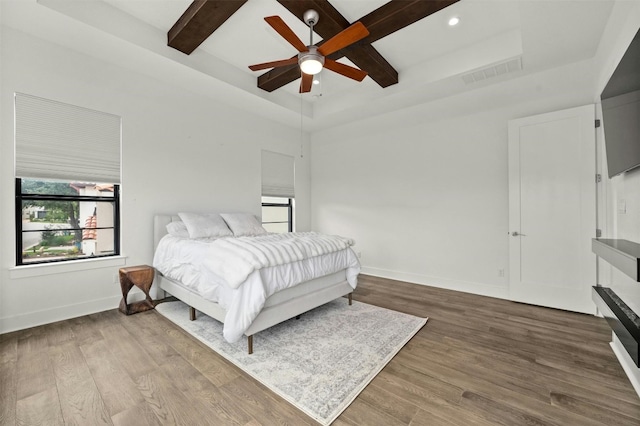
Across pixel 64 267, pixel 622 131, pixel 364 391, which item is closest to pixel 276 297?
pixel 364 391

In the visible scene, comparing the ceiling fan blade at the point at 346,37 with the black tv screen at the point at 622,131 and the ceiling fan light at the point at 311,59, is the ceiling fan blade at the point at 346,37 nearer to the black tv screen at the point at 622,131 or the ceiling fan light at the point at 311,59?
the ceiling fan light at the point at 311,59

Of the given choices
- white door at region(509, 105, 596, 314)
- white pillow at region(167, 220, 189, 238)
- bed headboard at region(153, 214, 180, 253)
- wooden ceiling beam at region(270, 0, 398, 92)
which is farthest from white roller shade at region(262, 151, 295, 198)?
white door at region(509, 105, 596, 314)

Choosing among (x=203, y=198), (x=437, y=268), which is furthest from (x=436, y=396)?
(x=203, y=198)

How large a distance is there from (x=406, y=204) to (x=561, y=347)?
9.22ft

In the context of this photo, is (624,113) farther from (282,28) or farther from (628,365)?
(282,28)

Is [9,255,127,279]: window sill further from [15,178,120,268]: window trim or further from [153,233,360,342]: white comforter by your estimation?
[153,233,360,342]: white comforter

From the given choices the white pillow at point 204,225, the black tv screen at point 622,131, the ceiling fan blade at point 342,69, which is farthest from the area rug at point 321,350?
the ceiling fan blade at point 342,69

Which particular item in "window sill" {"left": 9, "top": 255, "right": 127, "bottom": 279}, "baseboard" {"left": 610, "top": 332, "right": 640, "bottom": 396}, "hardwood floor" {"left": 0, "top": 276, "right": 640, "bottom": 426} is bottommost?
"hardwood floor" {"left": 0, "top": 276, "right": 640, "bottom": 426}

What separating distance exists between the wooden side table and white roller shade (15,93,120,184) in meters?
1.13

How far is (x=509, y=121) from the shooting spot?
3693 mm

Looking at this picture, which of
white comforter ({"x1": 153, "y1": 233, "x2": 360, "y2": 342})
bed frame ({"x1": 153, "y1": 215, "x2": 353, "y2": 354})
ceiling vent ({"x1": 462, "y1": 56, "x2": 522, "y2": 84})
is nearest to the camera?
white comforter ({"x1": 153, "y1": 233, "x2": 360, "y2": 342})

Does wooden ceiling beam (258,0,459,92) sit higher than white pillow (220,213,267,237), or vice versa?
wooden ceiling beam (258,0,459,92)

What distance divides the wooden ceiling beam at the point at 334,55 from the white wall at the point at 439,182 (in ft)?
3.15

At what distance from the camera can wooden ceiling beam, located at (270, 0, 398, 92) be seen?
2490mm
